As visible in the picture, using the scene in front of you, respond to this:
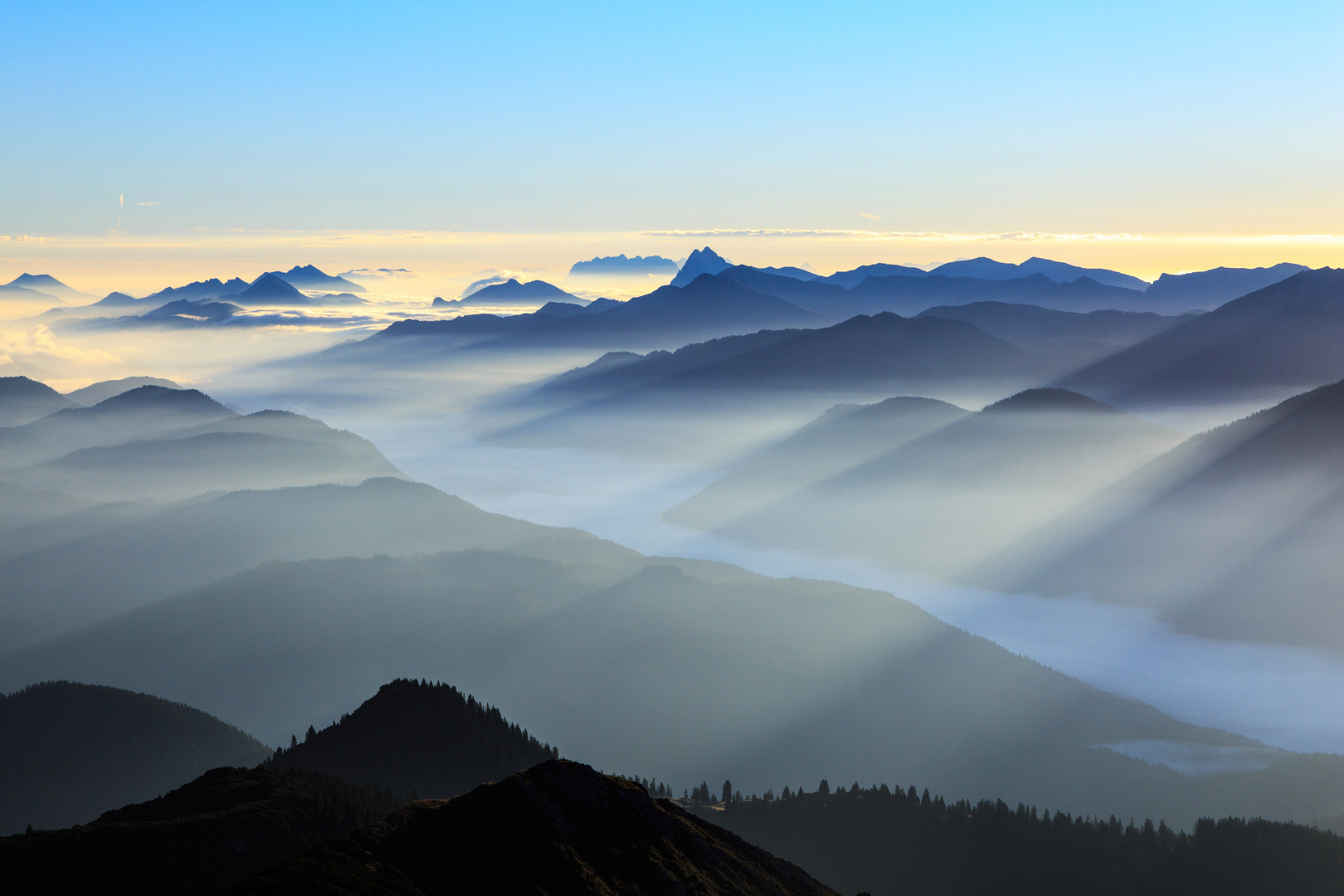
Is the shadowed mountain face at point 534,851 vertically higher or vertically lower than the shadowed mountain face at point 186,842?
higher

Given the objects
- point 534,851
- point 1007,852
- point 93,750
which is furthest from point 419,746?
point 534,851

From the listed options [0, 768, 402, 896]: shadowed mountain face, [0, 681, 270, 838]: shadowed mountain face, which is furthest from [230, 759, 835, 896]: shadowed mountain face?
[0, 681, 270, 838]: shadowed mountain face

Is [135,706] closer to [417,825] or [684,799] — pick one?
[684,799]

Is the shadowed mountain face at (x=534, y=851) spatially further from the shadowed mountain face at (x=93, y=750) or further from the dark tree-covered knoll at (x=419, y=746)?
the shadowed mountain face at (x=93, y=750)

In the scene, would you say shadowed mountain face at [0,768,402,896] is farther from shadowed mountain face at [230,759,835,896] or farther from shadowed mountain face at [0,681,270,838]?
shadowed mountain face at [0,681,270,838]

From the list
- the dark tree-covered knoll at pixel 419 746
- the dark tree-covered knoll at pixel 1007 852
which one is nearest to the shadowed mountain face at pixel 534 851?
the dark tree-covered knoll at pixel 419 746

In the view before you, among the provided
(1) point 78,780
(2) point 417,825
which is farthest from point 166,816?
(1) point 78,780
